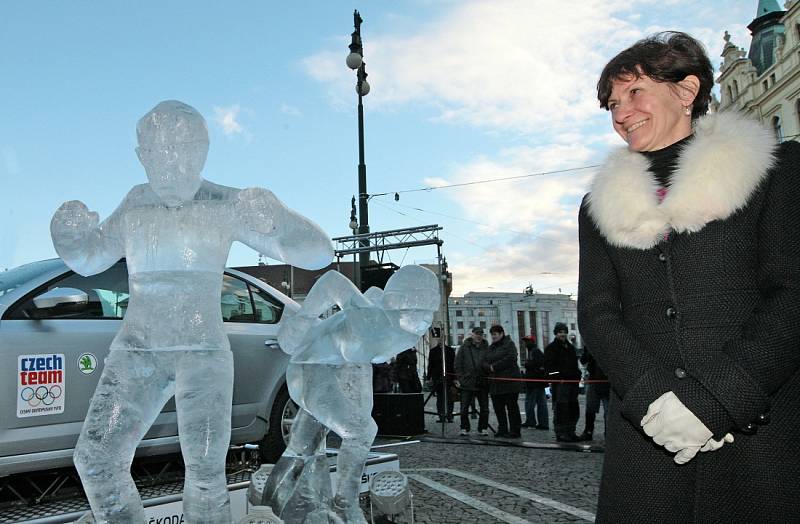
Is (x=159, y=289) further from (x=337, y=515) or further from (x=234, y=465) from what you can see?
(x=234, y=465)

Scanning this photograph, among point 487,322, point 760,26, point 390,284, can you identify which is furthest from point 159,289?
point 487,322

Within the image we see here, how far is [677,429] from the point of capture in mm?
1252

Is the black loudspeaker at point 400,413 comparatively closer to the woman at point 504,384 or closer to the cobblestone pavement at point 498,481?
the cobblestone pavement at point 498,481

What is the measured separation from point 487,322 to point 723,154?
9622 cm

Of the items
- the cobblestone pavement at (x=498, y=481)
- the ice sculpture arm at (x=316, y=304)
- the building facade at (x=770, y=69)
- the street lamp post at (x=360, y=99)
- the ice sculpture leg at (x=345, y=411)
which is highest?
the building facade at (x=770, y=69)

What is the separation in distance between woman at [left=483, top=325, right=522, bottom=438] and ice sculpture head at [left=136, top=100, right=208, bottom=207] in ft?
23.2

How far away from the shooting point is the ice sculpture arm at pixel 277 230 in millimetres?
2387

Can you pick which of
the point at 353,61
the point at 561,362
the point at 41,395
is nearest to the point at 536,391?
the point at 561,362

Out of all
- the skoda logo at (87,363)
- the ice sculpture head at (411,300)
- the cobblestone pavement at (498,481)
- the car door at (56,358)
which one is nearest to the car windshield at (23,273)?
the car door at (56,358)

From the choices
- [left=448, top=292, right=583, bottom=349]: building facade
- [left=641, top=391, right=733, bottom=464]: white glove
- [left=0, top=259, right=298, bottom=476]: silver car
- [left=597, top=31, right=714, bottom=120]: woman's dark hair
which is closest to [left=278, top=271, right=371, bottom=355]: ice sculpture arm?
[left=0, top=259, right=298, bottom=476]: silver car

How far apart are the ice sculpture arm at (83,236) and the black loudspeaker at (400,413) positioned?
660cm

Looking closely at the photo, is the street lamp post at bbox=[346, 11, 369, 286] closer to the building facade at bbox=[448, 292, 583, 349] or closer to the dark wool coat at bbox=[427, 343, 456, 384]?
the dark wool coat at bbox=[427, 343, 456, 384]

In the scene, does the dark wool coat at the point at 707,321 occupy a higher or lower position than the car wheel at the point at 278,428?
higher

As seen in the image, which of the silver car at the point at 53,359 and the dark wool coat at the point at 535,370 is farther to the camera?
the dark wool coat at the point at 535,370
